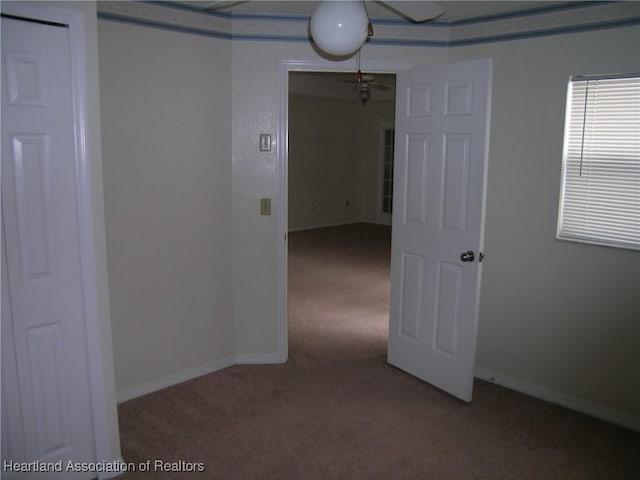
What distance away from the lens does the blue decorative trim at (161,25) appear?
2891 millimetres

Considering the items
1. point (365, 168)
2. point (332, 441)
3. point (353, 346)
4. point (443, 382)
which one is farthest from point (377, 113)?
point (332, 441)

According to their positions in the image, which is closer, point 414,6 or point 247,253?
point 414,6

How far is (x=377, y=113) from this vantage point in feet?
32.7

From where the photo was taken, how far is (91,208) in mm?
2309

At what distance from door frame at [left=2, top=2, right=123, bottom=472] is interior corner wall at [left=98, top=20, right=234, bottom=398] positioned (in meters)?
0.71

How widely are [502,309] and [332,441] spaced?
4.70 ft

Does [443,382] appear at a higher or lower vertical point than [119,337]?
lower

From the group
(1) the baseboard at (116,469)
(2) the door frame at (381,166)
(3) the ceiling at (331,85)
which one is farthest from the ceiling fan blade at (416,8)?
(2) the door frame at (381,166)

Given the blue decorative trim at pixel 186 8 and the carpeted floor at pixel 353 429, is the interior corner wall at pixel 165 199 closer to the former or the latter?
the blue decorative trim at pixel 186 8

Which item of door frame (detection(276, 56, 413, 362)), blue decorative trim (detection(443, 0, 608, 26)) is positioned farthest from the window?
blue decorative trim (detection(443, 0, 608, 26))

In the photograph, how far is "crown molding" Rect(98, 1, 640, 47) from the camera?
2.88 metres

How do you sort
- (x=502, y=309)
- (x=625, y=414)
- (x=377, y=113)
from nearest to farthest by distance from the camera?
(x=625, y=414) → (x=502, y=309) → (x=377, y=113)

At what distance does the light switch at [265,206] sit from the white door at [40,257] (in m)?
1.50

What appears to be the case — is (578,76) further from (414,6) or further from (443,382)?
(443,382)
